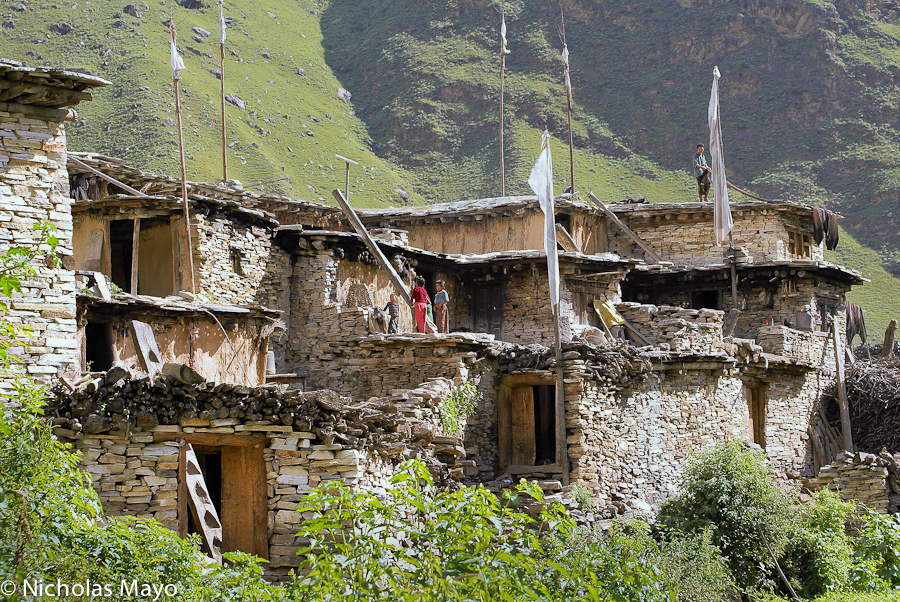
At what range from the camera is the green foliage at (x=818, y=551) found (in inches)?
585

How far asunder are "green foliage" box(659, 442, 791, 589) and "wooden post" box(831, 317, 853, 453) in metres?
9.25

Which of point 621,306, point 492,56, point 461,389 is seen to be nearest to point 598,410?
point 461,389

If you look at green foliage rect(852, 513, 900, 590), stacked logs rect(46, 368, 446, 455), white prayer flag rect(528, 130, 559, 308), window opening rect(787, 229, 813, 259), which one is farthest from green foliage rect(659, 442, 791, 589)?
window opening rect(787, 229, 813, 259)

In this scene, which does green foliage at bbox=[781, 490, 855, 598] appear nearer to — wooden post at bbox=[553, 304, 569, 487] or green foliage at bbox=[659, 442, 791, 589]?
green foliage at bbox=[659, 442, 791, 589]

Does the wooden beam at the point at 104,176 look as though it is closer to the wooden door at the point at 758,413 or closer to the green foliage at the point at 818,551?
the green foliage at the point at 818,551

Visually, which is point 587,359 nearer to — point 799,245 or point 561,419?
point 561,419

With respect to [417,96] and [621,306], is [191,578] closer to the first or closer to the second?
[621,306]

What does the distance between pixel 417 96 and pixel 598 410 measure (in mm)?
48024

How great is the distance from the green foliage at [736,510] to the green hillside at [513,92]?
2956 cm

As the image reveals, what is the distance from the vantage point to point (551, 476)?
1750 cm

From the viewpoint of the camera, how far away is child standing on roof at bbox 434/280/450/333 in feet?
68.0

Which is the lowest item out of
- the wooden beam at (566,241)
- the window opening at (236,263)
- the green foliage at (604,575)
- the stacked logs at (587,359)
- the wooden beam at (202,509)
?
the green foliage at (604,575)

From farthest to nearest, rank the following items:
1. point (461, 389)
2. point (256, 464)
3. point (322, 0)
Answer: point (322, 0) → point (461, 389) → point (256, 464)

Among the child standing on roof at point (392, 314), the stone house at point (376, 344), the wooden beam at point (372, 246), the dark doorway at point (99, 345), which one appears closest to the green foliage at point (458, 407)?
the stone house at point (376, 344)
